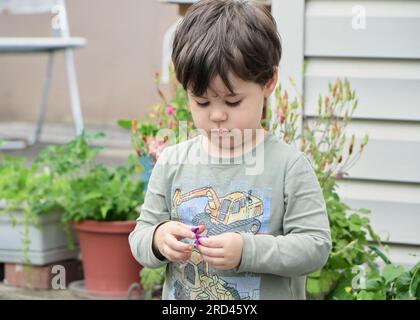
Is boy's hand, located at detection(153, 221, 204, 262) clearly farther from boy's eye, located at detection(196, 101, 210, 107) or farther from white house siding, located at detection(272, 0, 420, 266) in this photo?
white house siding, located at detection(272, 0, 420, 266)

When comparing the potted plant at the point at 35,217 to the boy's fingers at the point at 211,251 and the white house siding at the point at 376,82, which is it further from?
the boy's fingers at the point at 211,251

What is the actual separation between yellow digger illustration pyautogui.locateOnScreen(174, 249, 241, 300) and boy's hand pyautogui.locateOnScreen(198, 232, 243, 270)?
130mm

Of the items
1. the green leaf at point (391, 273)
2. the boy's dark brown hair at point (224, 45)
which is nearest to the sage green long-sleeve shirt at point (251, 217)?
the boy's dark brown hair at point (224, 45)

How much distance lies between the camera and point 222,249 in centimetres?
209

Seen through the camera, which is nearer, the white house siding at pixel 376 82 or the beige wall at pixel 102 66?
the white house siding at pixel 376 82

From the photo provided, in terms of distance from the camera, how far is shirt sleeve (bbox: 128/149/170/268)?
2.28 m

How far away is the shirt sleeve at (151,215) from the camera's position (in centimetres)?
228

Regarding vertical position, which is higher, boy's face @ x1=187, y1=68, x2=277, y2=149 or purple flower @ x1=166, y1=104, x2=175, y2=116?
boy's face @ x1=187, y1=68, x2=277, y2=149

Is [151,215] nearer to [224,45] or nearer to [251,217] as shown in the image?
[251,217]

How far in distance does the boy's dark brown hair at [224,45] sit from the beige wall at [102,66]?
22.1 feet

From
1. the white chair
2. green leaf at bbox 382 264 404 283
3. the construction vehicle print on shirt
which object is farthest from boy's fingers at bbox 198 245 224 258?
the white chair

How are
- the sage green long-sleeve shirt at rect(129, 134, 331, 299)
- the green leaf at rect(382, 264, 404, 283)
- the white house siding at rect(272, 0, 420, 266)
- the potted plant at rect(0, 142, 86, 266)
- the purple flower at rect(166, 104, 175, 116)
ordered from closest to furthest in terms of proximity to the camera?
the sage green long-sleeve shirt at rect(129, 134, 331, 299), the green leaf at rect(382, 264, 404, 283), the purple flower at rect(166, 104, 175, 116), the white house siding at rect(272, 0, 420, 266), the potted plant at rect(0, 142, 86, 266)

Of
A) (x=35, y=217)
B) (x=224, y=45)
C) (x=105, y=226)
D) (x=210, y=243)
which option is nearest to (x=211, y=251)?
(x=210, y=243)

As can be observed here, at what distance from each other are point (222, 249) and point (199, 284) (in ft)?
0.68
